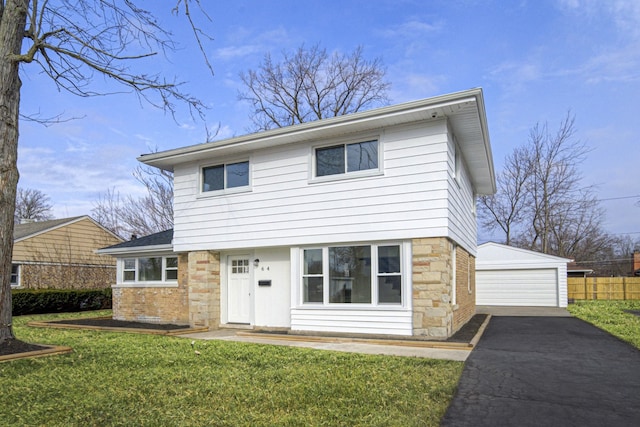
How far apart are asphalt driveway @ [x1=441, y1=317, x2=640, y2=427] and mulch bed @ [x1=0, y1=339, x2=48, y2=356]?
23.2 ft

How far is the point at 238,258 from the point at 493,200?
86.5 ft

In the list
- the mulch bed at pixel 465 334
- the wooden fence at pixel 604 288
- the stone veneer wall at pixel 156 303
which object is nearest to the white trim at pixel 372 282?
the mulch bed at pixel 465 334

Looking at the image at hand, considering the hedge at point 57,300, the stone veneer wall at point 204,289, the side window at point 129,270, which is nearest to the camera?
the stone veneer wall at point 204,289

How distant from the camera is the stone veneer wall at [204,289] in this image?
12648mm

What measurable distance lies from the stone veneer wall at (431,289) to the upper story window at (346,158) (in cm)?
210

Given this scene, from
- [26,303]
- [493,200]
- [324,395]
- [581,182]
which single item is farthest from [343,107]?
[324,395]

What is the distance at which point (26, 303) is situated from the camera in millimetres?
19391

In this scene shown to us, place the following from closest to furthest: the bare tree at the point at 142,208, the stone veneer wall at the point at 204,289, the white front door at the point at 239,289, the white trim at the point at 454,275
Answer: the white trim at the point at 454,275
the stone veneer wall at the point at 204,289
the white front door at the point at 239,289
the bare tree at the point at 142,208

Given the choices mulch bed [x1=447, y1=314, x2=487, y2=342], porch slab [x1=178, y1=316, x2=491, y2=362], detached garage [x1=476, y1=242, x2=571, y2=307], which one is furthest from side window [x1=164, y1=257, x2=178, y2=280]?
detached garage [x1=476, y1=242, x2=571, y2=307]

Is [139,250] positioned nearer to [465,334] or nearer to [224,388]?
[465,334]

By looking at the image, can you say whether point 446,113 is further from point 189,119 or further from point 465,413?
point 465,413

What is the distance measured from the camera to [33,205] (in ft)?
141

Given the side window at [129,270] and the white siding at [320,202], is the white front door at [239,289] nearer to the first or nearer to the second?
the white siding at [320,202]

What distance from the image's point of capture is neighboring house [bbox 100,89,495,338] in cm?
980
